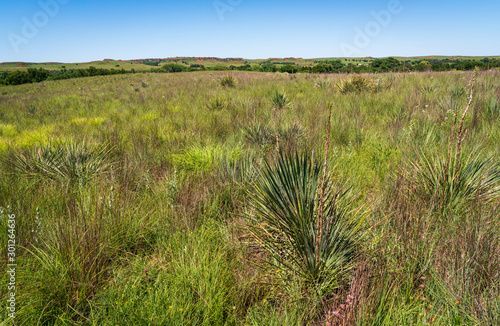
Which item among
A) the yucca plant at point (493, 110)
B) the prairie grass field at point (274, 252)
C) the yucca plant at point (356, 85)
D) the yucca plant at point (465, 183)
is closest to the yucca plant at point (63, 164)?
the prairie grass field at point (274, 252)

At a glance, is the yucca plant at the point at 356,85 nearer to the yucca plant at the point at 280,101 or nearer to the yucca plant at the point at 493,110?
the yucca plant at the point at 280,101

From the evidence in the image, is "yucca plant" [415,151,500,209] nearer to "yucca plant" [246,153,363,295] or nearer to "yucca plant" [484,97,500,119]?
"yucca plant" [246,153,363,295]

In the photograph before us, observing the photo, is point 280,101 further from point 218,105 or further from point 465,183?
point 465,183

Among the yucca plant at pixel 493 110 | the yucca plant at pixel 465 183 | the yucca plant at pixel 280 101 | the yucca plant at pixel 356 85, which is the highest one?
the yucca plant at pixel 356 85

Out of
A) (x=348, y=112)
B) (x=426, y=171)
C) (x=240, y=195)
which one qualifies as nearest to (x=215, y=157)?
(x=240, y=195)

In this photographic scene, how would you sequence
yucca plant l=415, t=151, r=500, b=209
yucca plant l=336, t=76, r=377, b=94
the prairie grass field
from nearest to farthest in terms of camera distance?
the prairie grass field < yucca plant l=415, t=151, r=500, b=209 < yucca plant l=336, t=76, r=377, b=94

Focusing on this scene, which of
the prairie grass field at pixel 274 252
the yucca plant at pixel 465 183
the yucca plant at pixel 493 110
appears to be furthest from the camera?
the yucca plant at pixel 493 110

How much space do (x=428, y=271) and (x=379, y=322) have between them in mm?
505

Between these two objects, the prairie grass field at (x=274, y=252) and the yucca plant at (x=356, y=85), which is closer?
the prairie grass field at (x=274, y=252)

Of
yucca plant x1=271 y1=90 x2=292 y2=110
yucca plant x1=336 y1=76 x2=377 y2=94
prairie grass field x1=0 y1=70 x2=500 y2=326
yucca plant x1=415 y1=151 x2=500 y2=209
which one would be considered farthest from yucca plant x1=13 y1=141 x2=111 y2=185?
yucca plant x1=336 y1=76 x2=377 y2=94

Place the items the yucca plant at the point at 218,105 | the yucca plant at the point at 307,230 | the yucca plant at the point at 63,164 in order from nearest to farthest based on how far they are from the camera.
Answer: the yucca plant at the point at 307,230 → the yucca plant at the point at 63,164 → the yucca plant at the point at 218,105

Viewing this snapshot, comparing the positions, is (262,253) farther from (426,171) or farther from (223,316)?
(426,171)

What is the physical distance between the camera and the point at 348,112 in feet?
18.0

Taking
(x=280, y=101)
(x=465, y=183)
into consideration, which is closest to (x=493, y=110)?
(x=465, y=183)
